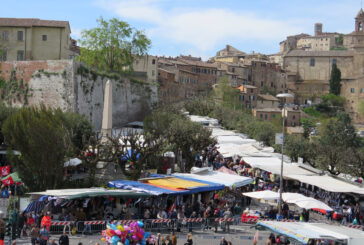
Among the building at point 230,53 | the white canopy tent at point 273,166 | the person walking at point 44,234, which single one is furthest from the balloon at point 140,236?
the building at point 230,53

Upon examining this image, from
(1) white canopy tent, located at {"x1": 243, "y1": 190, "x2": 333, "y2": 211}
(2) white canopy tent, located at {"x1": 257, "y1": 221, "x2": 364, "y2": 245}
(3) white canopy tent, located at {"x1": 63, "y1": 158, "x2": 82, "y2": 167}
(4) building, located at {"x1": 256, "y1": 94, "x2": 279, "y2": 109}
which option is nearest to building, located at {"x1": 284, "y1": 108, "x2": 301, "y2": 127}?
(4) building, located at {"x1": 256, "y1": 94, "x2": 279, "y2": 109}

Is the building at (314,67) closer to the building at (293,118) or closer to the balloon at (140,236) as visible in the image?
the building at (293,118)

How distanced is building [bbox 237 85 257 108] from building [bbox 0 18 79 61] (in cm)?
4856

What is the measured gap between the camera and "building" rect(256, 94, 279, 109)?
96062 mm

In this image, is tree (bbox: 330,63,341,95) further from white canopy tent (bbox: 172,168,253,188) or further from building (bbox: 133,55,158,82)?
white canopy tent (bbox: 172,168,253,188)

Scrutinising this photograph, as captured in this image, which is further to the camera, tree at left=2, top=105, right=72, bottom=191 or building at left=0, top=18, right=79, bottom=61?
building at left=0, top=18, right=79, bottom=61

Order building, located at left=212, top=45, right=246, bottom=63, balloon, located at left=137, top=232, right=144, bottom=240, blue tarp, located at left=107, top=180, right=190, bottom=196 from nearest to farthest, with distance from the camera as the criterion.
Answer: balloon, located at left=137, top=232, right=144, bottom=240
blue tarp, located at left=107, top=180, right=190, bottom=196
building, located at left=212, top=45, right=246, bottom=63

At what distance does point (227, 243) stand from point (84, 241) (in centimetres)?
443

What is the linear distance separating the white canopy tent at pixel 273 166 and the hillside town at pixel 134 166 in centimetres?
8

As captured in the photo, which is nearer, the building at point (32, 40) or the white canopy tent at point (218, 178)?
the white canopy tent at point (218, 178)

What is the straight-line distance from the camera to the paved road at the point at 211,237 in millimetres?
17156

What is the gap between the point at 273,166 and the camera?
95.0 feet

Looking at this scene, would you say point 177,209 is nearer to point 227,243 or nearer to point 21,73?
point 227,243

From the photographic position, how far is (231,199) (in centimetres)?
2511
